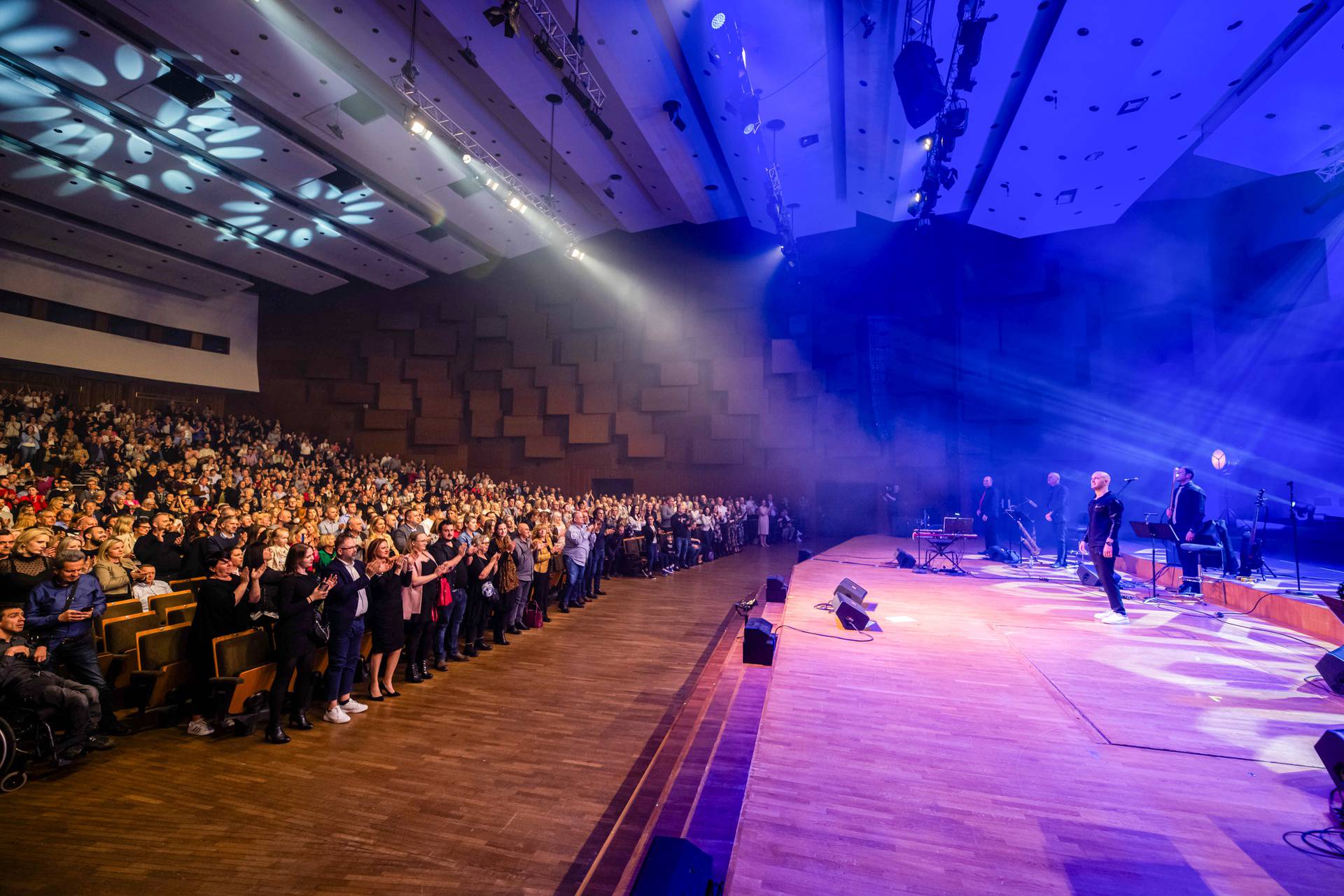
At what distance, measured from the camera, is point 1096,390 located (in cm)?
1170

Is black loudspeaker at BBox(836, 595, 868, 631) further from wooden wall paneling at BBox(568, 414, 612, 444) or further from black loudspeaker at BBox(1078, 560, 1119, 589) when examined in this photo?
wooden wall paneling at BBox(568, 414, 612, 444)

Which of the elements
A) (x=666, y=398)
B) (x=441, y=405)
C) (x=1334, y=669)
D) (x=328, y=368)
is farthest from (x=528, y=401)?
(x=1334, y=669)

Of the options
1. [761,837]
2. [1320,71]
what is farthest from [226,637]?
[1320,71]

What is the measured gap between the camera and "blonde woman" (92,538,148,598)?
13.9 feet

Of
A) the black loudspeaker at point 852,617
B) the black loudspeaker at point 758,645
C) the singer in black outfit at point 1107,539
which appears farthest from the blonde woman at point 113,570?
the singer in black outfit at point 1107,539

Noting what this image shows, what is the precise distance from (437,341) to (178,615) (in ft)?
44.8

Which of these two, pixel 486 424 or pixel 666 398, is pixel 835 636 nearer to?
pixel 666 398

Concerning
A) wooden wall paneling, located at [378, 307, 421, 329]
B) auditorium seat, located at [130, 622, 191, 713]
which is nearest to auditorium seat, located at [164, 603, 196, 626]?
auditorium seat, located at [130, 622, 191, 713]

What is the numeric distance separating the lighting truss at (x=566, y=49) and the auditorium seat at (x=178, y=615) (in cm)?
665

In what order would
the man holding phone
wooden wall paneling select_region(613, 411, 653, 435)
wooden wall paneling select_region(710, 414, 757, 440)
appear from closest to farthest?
the man holding phone
wooden wall paneling select_region(710, 414, 757, 440)
wooden wall paneling select_region(613, 411, 653, 435)

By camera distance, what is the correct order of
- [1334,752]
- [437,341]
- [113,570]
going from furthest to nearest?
[437,341] → [113,570] → [1334,752]

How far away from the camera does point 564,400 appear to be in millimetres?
15859

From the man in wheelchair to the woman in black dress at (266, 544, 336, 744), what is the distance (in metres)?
0.85

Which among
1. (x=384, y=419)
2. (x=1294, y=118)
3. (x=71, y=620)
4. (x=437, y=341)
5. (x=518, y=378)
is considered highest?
(x=1294, y=118)
